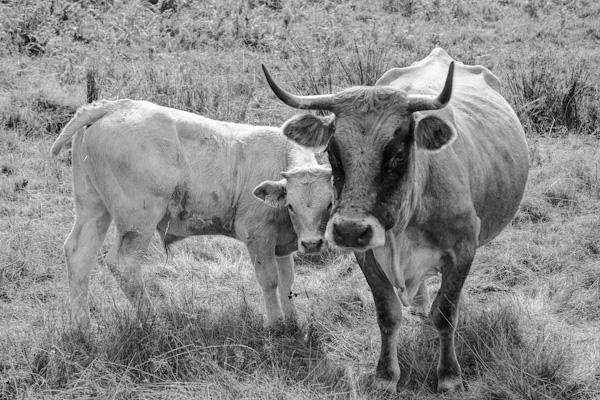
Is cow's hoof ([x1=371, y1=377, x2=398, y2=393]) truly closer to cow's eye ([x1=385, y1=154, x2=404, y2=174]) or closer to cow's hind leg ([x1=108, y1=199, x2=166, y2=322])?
cow's eye ([x1=385, y1=154, x2=404, y2=174])

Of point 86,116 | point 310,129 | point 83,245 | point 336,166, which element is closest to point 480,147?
point 310,129

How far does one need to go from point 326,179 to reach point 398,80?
1029 mm

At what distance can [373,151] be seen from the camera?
4.36 metres

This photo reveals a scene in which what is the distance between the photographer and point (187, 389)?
470 cm

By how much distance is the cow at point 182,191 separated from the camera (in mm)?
5785

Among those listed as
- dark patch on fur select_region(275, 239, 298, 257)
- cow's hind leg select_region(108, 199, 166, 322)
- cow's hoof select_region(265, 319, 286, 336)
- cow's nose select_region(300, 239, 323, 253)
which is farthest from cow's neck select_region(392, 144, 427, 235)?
cow's hind leg select_region(108, 199, 166, 322)

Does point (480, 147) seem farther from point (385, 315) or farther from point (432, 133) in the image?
point (385, 315)

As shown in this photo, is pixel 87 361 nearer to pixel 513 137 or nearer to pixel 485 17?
pixel 513 137

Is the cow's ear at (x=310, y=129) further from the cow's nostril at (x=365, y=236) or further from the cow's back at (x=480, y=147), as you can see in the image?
the cow's nostril at (x=365, y=236)

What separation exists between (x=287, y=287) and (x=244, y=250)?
3.11ft

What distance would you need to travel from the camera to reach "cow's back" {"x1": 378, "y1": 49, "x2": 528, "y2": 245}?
5.13 m

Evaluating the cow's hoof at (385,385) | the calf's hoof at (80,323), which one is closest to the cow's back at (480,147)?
the cow's hoof at (385,385)

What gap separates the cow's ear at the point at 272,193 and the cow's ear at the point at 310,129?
108 cm

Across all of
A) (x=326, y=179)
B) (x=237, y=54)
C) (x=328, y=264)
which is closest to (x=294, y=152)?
(x=326, y=179)
